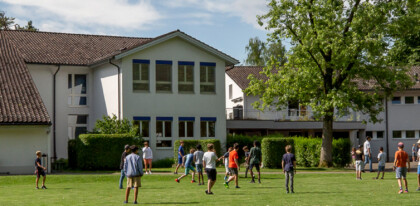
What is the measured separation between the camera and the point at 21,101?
33.6 metres

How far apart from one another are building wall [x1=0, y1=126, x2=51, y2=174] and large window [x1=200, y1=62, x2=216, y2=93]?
36.0 ft

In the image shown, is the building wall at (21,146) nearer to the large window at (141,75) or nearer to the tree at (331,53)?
the large window at (141,75)

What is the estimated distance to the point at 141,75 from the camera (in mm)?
38219

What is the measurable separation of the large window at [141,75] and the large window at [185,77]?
205cm

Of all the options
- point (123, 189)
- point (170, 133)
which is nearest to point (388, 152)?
point (170, 133)

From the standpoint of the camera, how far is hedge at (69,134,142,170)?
1303 inches

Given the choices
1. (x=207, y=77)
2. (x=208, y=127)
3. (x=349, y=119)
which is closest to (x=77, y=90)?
(x=207, y=77)

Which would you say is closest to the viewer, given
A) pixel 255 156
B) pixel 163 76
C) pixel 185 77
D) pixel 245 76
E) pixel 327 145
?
pixel 255 156

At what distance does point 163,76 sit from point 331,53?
10014mm

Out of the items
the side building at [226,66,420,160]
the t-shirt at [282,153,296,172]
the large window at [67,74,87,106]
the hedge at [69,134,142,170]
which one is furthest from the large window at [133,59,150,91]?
the t-shirt at [282,153,296,172]

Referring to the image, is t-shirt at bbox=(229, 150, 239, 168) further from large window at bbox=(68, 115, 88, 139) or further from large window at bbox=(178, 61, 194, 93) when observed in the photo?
large window at bbox=(68, 115, 88, 139)

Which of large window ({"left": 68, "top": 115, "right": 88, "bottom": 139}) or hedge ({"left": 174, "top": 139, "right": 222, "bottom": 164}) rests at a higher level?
large window ({"left": 68, "top": 115, "right": 88, "bottom": 139})

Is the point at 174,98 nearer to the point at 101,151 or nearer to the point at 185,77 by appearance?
the point at 185,77

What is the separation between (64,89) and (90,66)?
2212 mm
